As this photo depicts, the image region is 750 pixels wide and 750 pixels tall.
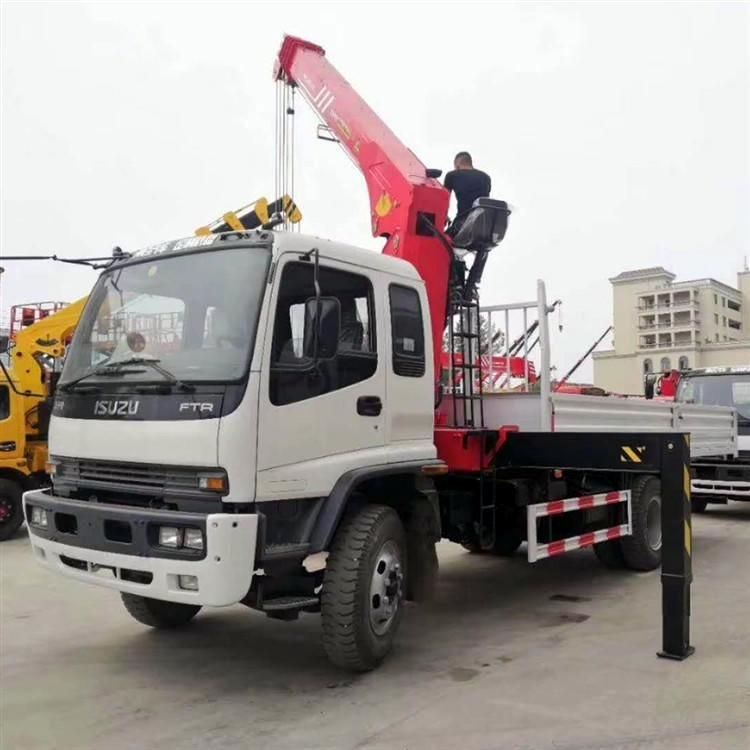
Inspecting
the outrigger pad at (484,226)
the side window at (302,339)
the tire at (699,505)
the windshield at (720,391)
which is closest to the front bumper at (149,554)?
the side window at (302,339)

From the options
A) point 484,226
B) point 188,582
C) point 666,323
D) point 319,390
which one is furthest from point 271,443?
point 666,323

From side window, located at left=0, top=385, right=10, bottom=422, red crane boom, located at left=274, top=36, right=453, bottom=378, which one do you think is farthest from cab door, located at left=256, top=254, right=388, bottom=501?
side window, located at left=0, top=385, right=10, bottom=422

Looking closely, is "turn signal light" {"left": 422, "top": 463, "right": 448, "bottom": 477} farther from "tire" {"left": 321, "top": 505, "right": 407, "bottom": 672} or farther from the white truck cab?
"tire" {"left": 321, "top": 505, "right": 407, "bottom": 672}

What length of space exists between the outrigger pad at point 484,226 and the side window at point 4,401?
7.18m

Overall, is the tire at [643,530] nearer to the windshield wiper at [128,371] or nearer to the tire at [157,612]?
the tire at [157,612]

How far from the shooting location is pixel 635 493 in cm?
732

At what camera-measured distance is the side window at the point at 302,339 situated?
410cm

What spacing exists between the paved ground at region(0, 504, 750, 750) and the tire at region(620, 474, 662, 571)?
2.08ft

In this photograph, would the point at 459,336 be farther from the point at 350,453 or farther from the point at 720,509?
the point at 720,509

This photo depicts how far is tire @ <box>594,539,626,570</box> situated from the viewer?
288 inches

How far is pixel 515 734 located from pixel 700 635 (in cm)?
221

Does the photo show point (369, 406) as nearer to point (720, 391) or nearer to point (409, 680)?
point (409, 680)

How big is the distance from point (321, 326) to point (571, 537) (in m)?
3.24

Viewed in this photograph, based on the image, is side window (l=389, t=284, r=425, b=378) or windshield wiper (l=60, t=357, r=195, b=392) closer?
windshield wiper (l=60, t=357, r=195, b=392)
